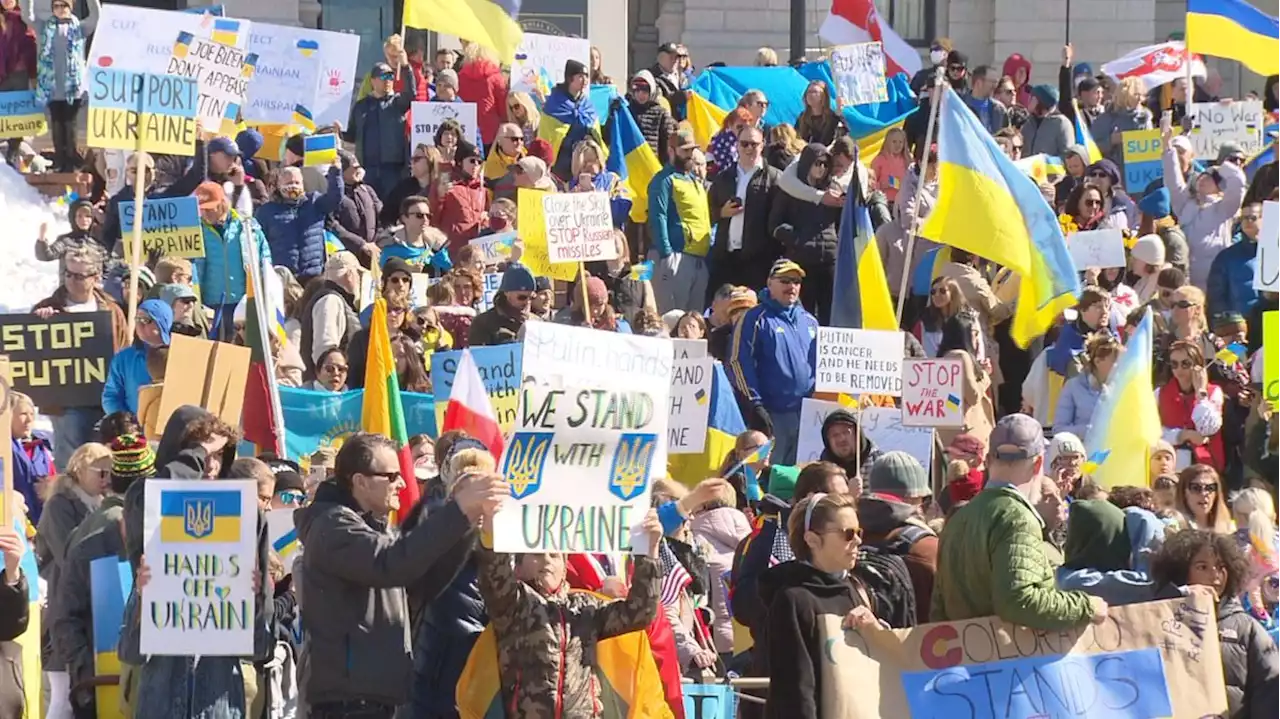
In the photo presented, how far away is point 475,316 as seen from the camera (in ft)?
47.5

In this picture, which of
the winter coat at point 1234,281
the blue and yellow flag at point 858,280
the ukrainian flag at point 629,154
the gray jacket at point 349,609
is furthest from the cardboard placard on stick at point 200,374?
the ukrainian flag at point 629,154

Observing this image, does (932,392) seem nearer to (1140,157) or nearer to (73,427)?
(73,427)

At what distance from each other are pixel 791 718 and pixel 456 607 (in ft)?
3.51

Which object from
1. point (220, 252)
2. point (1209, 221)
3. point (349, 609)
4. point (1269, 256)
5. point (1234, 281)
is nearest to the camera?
point (349, 609)

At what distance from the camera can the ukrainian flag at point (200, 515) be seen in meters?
8.38

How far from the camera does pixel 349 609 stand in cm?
822

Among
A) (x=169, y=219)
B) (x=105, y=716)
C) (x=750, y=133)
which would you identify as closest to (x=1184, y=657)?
(x=105, y=716)

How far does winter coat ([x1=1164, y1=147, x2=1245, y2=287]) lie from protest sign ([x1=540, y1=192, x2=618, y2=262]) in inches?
193

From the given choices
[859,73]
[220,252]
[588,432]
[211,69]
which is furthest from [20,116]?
[588,432]

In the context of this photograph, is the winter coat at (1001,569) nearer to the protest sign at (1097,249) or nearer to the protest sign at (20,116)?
the protest sign at (1097,249)

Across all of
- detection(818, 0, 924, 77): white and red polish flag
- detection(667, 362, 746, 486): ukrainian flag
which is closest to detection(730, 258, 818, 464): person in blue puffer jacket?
detection(667, 362, 746, 486): ukrainian flag

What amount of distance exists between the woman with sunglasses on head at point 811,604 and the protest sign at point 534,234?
7873 mm

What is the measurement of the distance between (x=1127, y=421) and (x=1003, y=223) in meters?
1.13

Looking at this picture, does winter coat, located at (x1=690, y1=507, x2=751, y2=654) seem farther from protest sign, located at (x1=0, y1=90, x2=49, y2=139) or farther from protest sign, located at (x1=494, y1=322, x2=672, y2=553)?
protest sign, located at (x1=0, y1=90, x2=49, y2=139)
